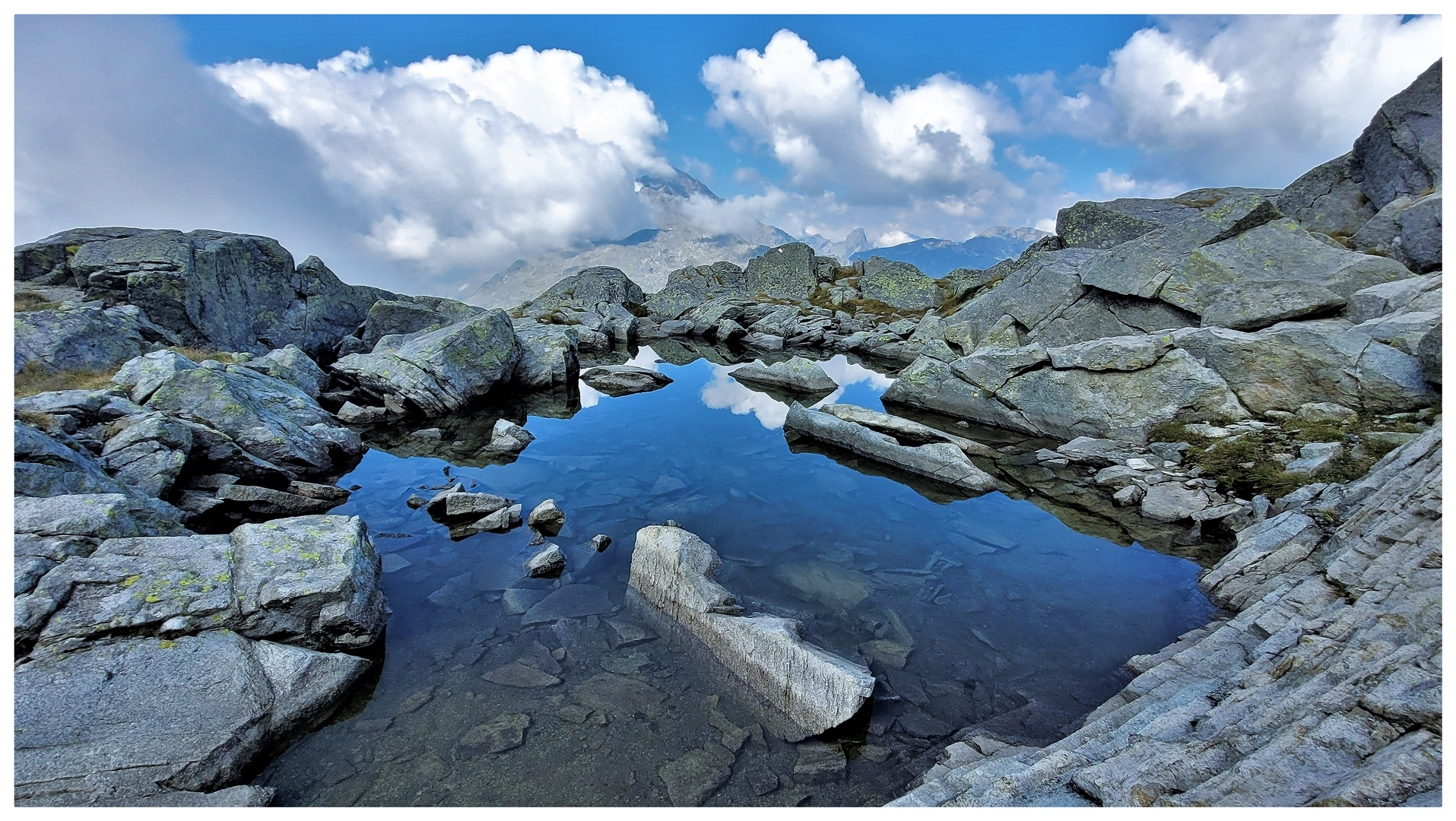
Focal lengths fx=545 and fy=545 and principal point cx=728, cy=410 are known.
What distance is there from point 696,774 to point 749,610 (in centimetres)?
395

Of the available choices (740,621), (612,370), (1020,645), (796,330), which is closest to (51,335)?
(612,370)

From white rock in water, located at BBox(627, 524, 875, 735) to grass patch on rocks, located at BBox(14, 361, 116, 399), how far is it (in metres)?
20.3

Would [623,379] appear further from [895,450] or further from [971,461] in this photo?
[971,461]

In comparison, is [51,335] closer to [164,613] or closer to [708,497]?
[164,613]

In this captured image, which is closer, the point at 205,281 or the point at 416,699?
the point at 416,699

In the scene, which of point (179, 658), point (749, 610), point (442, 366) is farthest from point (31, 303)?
point (749, 610)

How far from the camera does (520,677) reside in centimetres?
909

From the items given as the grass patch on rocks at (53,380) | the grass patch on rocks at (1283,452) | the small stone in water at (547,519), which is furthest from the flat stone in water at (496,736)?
the grass patch on rocks at (53,380)

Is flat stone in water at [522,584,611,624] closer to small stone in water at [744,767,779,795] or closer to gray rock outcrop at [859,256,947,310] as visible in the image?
small stone in water at [744,767,779,795]

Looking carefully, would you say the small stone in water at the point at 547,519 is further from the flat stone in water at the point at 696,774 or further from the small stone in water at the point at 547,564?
the flat stone in water at the point at 696,774

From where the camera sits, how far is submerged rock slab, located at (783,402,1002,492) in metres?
18.2

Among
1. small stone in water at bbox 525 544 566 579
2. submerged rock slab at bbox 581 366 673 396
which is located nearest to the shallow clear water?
small stone in water at bbox 525 544 566 579

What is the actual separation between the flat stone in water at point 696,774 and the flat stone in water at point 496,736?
2.19 meters
